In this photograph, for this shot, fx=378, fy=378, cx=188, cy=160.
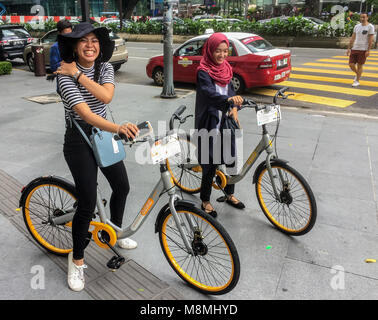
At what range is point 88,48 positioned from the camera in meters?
2.57

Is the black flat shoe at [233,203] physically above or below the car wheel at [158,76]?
below

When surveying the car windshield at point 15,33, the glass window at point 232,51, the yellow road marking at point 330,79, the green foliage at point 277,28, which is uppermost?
the green foliage at point 277,28

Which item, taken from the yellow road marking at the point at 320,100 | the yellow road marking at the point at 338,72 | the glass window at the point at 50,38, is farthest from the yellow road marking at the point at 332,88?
the glass window at the point at 50,38

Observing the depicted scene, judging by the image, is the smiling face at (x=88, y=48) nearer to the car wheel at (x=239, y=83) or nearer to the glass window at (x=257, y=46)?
the car wheel at (x=239, y=83)

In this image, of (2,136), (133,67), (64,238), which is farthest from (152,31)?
(64,238)

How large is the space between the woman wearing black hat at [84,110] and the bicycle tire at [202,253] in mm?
543

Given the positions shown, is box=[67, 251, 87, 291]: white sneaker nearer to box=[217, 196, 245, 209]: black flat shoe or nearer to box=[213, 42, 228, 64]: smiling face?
box=[217, 196, 245, 209]: black flat shoe

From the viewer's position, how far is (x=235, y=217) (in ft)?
13.3

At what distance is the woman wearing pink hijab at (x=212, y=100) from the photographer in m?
3.49

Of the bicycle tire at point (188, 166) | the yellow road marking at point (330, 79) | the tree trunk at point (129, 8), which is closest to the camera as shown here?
the bicycle tire at point (188, 166)

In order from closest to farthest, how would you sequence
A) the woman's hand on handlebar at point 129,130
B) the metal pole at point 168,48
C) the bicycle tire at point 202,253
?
1. the woman's hand on handlebar at point 129,130
2. the bicycle tire at point 202,253
3. the metal pole at point 168,48

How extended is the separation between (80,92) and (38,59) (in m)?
11.5

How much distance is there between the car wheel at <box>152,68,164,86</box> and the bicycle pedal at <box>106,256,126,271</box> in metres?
8.73
